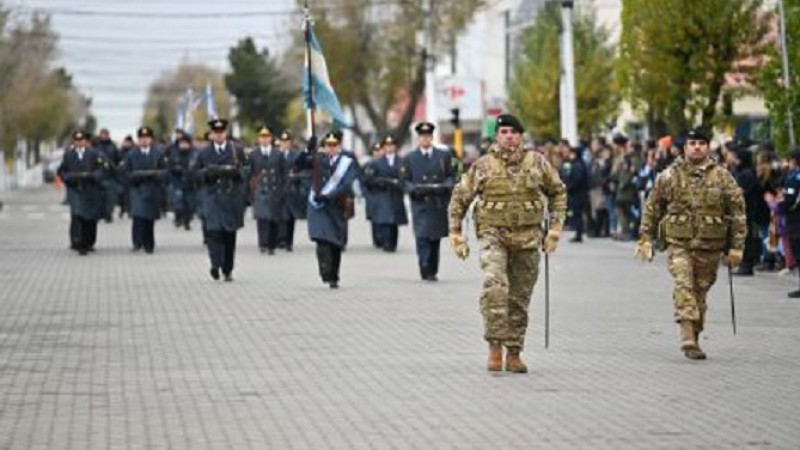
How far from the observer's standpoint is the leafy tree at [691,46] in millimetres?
36625

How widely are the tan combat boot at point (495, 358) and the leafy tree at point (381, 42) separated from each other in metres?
65.2

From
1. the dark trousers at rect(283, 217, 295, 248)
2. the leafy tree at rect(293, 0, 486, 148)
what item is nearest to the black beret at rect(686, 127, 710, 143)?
the dark trousers at rect(283, 217, 295, 248)

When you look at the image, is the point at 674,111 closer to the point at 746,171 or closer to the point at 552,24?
the point at 746,171

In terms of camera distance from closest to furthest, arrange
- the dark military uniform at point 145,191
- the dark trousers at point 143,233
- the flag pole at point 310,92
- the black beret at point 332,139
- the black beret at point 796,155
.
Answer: the black beret at point 796,155, the flag pole at point 310,92, the black beret at point 332,139, the dark military uniform at point 145,191, the dark trousers at point 143,233

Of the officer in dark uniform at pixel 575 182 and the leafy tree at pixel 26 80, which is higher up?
the leafy tree at pixel 26 80

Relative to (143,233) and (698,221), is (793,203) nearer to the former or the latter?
(698,221)

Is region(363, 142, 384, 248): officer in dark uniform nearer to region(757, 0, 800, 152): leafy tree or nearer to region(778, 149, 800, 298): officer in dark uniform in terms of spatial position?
region(757, 0, 800, 152): leafy tree

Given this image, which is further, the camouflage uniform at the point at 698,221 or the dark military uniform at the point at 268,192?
the dark military uniform at the point at 268,192

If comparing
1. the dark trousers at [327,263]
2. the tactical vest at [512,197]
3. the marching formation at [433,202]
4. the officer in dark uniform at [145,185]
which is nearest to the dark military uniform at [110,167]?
the marching formation at [433,202]

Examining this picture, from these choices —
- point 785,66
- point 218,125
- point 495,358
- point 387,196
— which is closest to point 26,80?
point 387,196

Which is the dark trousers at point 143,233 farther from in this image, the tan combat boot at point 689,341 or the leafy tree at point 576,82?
the leafy tree at point 576,82

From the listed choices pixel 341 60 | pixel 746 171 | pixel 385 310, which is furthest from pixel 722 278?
pixel 341 60

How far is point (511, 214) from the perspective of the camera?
15195 millimetres

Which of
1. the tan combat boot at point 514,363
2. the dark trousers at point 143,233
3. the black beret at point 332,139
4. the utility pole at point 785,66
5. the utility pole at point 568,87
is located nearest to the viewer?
the tan combat boot at point 514,363
